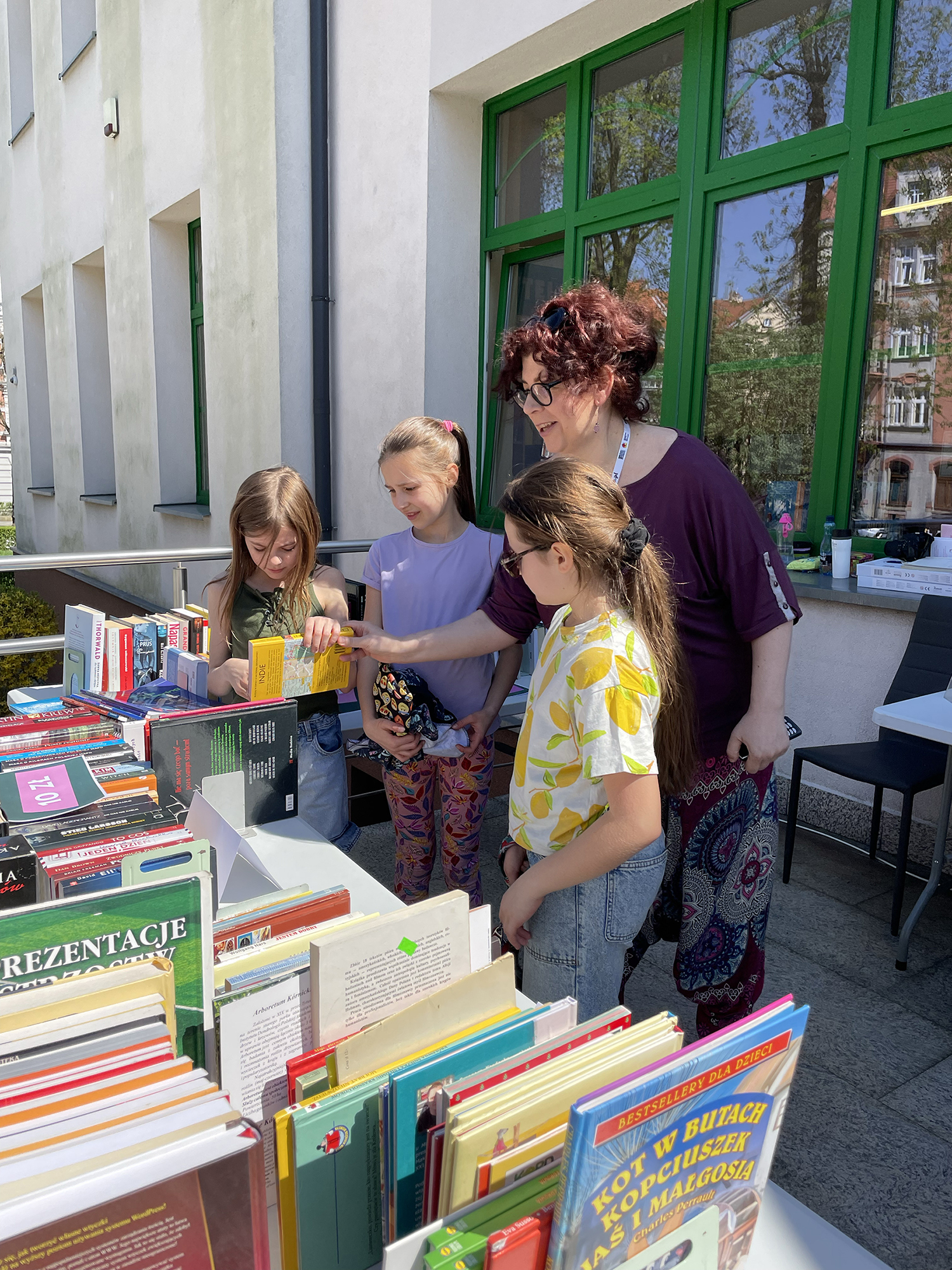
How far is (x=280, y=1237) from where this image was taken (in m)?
0.89

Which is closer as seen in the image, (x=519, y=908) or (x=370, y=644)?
(x=519, y=908)

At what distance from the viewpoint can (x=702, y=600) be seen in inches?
66.9

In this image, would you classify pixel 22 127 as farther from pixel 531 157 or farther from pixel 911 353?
pixel 911 353

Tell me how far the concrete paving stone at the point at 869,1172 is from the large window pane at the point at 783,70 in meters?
3.35

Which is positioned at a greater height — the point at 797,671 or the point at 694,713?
the point at 694,713

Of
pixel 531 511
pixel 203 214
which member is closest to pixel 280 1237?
pixel 531 511

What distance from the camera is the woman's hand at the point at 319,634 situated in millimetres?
2047

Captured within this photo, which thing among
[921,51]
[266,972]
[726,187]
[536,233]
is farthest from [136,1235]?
[536,233]

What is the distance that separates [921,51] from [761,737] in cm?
282

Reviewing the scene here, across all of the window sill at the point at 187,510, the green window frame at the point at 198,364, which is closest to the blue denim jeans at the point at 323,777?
the window sill at the point at 187,510

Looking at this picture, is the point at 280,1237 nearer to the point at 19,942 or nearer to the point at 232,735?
the point at 19,942

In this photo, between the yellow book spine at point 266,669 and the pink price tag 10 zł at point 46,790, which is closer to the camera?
the pink price tag 10 zł at point 46,790

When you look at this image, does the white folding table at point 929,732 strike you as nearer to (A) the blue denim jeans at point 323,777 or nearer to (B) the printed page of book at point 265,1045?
(A) the blue denim jeans at point 323,777

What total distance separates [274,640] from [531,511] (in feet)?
2.89
